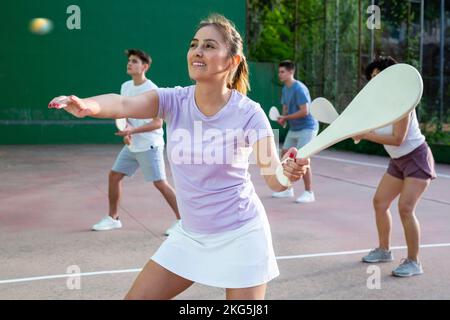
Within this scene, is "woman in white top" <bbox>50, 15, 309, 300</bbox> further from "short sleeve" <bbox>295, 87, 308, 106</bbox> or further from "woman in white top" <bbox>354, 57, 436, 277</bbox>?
"short sleeve" <bbox>295, 87, 308, 106</bbox>

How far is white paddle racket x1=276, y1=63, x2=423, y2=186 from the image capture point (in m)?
2.04

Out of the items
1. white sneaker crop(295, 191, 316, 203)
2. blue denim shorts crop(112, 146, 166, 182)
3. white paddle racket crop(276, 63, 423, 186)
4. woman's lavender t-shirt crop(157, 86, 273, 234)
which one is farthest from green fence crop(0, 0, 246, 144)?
white paddle racket crop(276, 63, 423, 186)

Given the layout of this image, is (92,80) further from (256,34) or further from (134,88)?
(134,88)

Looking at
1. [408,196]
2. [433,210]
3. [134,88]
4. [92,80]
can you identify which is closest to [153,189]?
[134,88]

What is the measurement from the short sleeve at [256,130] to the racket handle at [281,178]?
0.19 meters

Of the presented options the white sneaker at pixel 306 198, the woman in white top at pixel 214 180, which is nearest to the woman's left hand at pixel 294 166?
the woman in white top at pixel 214 180

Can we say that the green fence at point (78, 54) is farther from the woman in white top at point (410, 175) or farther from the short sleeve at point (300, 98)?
the woman in white top at point (410, 175)

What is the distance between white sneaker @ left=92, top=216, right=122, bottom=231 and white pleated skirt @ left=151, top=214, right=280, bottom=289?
12.1 feet

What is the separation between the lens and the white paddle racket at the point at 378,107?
2.04 metres

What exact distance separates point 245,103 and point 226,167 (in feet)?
0.97

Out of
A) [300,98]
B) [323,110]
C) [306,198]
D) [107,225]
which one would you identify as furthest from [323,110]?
[300,98]

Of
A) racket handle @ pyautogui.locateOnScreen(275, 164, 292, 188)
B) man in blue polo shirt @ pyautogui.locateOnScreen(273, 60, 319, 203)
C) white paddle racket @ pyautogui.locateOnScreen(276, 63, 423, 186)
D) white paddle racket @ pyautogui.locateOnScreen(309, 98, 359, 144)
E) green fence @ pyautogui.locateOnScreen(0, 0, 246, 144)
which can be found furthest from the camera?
green fence @ pyautogui.locateOnScreen(0, 0, 246, 144)

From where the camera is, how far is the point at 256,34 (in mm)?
20438
